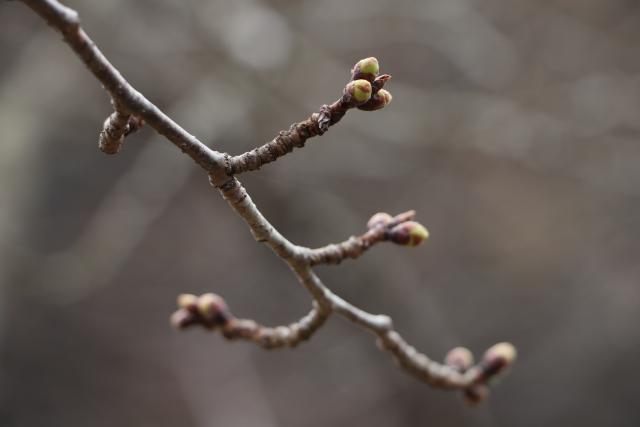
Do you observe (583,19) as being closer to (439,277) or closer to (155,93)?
(439,277)

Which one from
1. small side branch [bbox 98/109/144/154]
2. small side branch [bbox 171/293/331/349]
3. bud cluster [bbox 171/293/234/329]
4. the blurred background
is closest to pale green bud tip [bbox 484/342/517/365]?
small side branch [bbox 171/293/331/349]

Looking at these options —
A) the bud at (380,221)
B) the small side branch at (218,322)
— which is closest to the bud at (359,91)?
the bud at (380,221)

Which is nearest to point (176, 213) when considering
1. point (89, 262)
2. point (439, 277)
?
point (89, 262)

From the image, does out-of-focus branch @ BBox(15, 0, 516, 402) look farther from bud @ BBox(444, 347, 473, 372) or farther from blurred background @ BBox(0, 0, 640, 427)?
blurred background @ BBox(0, 0, 640, 427)

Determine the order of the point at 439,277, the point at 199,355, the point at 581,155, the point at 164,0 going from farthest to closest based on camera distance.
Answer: the point at 439,277, the point at 199,355, the point at 581,155, the point at 164,0

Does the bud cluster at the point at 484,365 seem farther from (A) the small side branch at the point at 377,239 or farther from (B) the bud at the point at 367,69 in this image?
(B) the bud at the point at 367,69

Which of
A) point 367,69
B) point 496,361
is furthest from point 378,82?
point 496,361

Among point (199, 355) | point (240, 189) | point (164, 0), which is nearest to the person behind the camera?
point (240, 189)

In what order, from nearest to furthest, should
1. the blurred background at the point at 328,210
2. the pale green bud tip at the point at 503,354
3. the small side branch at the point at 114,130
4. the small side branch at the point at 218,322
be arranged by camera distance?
the small side branch at the point at 114,130
the small side branch at the point at 218,322
the pale green bud tip at the point at 503,354
the blurred background at the point at 328,210
